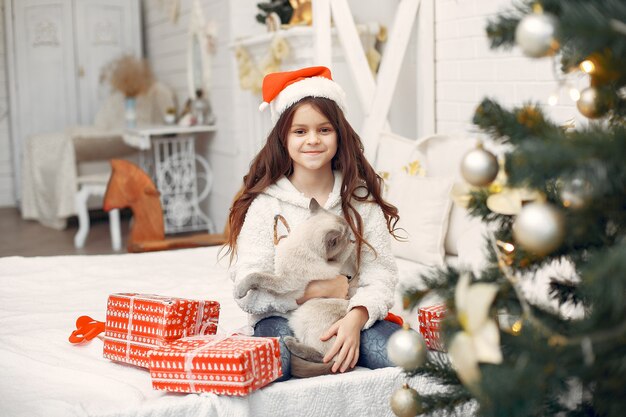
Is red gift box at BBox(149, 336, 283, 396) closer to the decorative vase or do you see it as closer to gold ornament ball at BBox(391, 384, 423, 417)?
gold ornament ball at BBox(391, 384, 423, 417)

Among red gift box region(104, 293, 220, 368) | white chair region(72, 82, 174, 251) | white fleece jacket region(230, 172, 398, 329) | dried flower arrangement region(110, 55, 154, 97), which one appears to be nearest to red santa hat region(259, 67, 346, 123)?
white fleece jacket region(230, 172, 398, 329)

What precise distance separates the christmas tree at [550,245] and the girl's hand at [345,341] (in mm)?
762

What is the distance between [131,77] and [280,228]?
5.31 meters

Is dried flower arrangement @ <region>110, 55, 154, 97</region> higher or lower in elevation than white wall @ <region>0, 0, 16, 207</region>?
higher

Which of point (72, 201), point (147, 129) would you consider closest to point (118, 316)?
point (147, 129)

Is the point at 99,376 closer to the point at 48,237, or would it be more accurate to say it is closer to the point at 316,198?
the point at 316,198

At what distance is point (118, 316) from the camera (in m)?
2.04

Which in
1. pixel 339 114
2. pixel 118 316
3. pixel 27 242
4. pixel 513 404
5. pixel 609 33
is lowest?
pixel 27 242

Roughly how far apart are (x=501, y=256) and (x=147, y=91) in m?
6.53

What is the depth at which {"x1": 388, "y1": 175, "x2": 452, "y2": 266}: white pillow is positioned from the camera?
3113mm

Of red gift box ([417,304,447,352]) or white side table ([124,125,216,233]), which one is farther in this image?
white side table ([124,125,216,233])

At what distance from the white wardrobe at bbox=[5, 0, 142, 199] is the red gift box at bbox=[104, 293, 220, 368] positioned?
621 centimetres

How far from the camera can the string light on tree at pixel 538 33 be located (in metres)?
0.89

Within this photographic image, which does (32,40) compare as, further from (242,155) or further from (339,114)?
(339,114)
